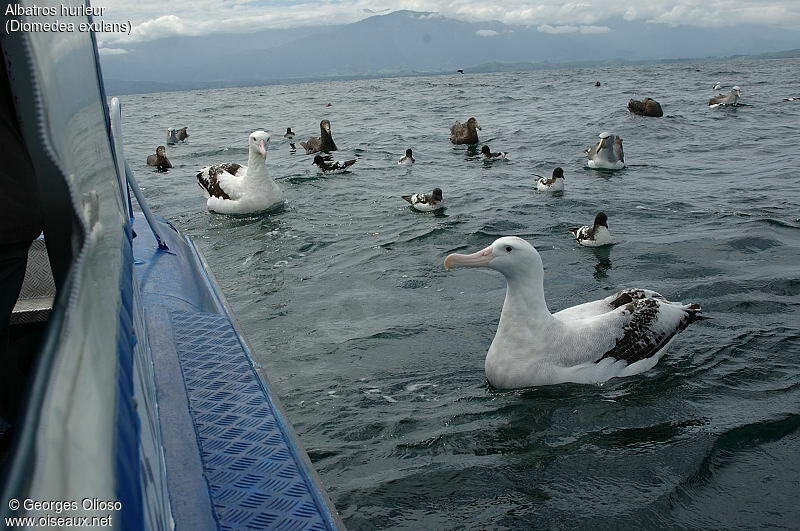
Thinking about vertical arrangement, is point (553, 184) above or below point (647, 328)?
below

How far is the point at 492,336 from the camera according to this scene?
7102 mm

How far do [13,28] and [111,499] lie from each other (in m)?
0.90

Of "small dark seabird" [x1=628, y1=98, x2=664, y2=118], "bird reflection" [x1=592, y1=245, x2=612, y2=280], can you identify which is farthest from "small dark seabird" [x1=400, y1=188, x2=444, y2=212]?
"small dark seabird" [x1=628, y1=98, x2=664, y2=118]

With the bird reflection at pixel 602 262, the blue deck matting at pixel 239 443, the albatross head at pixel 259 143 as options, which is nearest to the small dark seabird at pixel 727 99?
the albatross head at pixel 259 143

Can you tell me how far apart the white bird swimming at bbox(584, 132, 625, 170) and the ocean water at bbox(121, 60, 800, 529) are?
0.35 metres

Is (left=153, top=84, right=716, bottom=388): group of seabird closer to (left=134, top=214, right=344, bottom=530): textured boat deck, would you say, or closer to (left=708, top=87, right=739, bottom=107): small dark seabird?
(left=134, top=214, right=344, bottom=530): textured boat deck

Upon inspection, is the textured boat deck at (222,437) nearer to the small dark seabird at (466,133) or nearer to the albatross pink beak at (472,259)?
the albatross pink beak at (472,259)

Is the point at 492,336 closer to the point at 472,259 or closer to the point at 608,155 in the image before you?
the point at 472,259

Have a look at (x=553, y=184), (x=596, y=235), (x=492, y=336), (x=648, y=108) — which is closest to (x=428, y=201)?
(x=553, y=184)

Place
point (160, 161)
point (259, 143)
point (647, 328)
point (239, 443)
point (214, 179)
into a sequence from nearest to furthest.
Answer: point (239, 443) < point (647, 328) < point (259, 143) < point (214, 179) < point (160, 161)

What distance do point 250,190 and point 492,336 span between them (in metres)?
7.52

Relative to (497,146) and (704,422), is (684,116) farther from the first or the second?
(704,422)

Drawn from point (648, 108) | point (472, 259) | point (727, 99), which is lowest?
point (648, 108)

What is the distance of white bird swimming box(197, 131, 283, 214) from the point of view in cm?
1317
